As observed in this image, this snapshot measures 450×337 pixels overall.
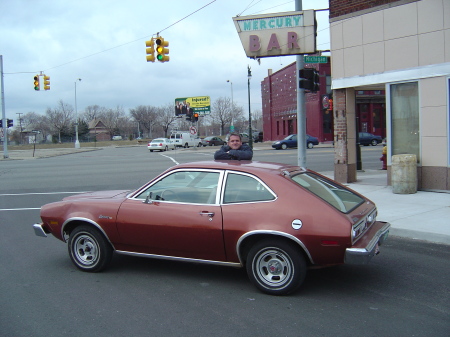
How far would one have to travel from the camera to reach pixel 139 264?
6109 millimetres

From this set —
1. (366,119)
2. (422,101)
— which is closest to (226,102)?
(366,119)

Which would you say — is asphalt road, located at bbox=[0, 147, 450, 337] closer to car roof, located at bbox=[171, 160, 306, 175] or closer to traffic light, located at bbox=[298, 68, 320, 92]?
car roof, located at bbox=[171, 160, 306, 175]

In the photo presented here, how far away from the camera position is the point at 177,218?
5.17 metres

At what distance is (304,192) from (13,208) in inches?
354

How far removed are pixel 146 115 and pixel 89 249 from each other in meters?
104

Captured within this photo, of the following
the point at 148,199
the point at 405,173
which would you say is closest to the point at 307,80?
the point at 405,173

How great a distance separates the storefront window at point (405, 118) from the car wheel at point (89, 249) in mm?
9100

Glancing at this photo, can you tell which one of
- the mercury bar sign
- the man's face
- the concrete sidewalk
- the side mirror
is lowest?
the concrete sidewalk

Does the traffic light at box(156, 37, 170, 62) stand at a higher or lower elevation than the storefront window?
higher

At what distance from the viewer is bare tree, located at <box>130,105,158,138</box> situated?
4208 inches

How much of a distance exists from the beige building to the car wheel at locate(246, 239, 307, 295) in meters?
7.95

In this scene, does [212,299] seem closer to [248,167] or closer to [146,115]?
[248,167]

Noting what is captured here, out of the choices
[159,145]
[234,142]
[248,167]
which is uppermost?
[159,145]

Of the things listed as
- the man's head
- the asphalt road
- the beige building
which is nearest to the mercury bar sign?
the beige building
